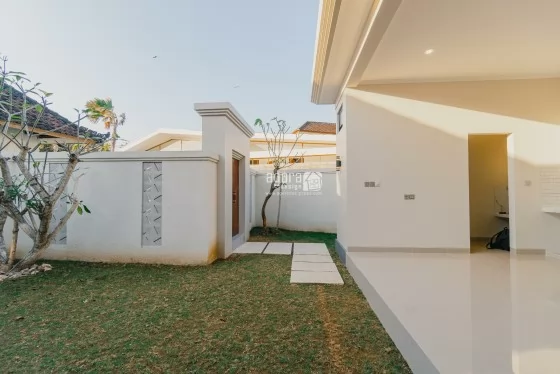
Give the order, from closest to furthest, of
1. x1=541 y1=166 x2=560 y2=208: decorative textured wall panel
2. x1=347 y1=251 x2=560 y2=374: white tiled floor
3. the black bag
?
x1=347 y1=251 x2=560 y2=374: white tiled floor → x1=541 y1=166 x2=560 y2=208: decorative textured wall panel → the black bag

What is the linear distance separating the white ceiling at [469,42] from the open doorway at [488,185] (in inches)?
106

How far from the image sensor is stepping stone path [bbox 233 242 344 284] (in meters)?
4.70

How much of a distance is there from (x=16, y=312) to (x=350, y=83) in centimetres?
651

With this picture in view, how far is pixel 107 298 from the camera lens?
3793 millimetres

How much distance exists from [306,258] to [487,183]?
595 centimetres

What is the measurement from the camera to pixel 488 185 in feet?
25.2

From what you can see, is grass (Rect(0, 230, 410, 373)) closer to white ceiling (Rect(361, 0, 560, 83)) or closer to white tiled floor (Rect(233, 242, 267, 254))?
white tiled floor (Rect(233, 242, 267, 254))

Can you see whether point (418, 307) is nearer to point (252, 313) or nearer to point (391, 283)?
point (391, 283)

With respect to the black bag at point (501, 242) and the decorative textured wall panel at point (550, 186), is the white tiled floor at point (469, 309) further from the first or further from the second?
the decorative textured wall panel at point (550, 186)

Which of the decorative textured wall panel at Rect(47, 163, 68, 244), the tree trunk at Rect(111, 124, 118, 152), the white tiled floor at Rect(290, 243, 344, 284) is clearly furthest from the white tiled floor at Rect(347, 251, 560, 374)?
the decorative textured wall panel at Rect(47, 163, 68, 244)

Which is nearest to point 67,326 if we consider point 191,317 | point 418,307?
point 191,317

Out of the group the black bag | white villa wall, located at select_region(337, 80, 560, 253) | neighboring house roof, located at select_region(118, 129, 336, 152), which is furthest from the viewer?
neighboring house roof, located at select_region(118, 129, 336, 152)

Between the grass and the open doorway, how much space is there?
5378 millimetres

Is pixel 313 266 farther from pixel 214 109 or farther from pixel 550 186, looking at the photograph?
pixel 550 186
